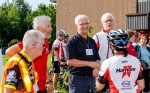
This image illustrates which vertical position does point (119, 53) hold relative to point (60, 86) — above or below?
above

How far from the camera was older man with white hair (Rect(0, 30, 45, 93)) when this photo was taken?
13.1ft

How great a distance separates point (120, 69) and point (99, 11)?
3429cm

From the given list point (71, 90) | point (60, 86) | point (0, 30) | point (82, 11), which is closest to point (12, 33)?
point (0, 30)

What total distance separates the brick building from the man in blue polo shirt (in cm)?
2471

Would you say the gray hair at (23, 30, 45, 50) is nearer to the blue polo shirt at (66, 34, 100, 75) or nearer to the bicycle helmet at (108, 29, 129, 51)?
the bicycle helmet at (108, 29, 129, 51)

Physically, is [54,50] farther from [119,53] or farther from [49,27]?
[119,53]

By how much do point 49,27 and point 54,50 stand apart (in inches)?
249

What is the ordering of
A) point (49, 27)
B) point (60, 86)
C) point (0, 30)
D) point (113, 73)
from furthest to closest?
point (0, 30), point (60, 86), point (49, 27), point (113, 73)

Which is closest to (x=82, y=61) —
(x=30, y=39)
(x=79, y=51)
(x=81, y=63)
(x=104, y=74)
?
(x=81, y=63)

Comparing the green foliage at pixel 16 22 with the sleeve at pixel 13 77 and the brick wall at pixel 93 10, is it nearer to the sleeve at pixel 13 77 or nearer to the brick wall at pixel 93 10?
the brick wall at pixel 93 10

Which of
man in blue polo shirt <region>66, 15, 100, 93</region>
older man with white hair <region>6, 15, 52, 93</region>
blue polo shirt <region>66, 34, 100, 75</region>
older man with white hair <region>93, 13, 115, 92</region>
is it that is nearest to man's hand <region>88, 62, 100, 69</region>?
man in blue polo shirt <region>66, 15, 100, 93</region>

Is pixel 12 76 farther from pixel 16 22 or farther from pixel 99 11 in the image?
pixel 16 22

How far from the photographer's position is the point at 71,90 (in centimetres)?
632

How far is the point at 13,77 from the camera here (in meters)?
4.01
